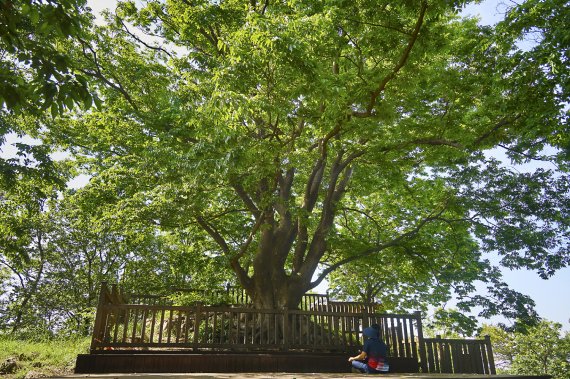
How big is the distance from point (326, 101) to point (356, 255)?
21.2ft

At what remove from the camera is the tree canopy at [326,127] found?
7492 mm

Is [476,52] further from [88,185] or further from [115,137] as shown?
[88,185]

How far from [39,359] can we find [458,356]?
10775 millimetres

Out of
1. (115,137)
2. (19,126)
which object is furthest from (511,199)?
(19,126)

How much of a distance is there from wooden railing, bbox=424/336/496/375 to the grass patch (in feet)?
29.6

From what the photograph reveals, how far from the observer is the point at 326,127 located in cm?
926

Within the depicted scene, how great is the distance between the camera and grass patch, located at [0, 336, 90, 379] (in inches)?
309

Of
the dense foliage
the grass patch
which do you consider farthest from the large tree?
the dense foliage

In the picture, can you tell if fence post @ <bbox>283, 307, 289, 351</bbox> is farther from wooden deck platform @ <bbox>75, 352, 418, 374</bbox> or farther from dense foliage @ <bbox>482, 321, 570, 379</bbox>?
dense foliage @ <bbox>482, 321, 570, 379</bbox>

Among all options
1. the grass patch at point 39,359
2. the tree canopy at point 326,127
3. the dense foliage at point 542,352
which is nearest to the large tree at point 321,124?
the tree canopy at point 326,127

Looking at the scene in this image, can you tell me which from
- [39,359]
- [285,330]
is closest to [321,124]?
[285,330]

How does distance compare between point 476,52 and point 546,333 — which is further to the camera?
point 546,333

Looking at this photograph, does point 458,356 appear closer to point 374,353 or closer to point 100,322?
point 374,353

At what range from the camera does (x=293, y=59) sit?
23.0 feet
